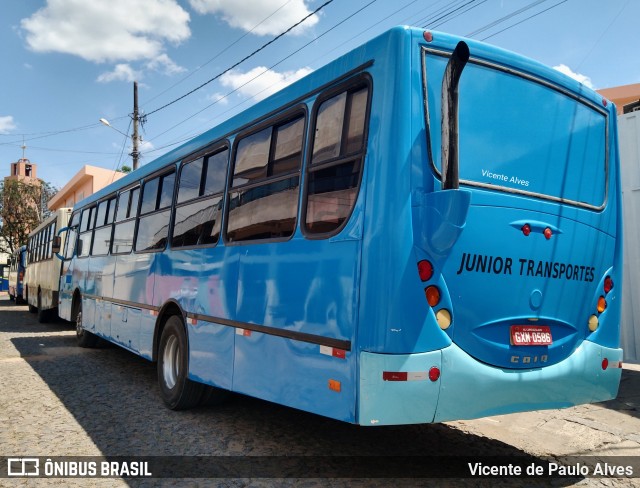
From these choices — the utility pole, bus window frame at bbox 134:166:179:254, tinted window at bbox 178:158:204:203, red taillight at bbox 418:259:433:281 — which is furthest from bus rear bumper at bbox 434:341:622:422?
the utility pole

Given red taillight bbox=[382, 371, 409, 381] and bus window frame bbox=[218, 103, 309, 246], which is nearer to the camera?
red taillight bbox=[382, 371, 409, 381]

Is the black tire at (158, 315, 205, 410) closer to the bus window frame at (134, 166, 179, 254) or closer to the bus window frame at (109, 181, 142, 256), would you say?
the bus window frame at (134, 166, 179, 254)

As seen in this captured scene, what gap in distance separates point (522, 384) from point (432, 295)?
1003mm

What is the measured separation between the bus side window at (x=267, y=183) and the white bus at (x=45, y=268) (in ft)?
34.1

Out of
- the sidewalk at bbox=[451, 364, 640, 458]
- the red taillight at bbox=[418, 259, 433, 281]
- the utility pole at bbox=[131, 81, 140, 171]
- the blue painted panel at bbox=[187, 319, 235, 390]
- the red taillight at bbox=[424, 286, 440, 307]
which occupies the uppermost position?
the utility pole at bbox=[131, 81, 140, 171]

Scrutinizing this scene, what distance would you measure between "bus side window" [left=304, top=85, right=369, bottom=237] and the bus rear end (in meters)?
0.46

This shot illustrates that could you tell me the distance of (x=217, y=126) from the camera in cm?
573

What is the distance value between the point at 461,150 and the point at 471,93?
0.43 m

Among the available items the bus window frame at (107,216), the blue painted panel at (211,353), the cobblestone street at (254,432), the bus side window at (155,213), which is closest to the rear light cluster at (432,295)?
the cobblestone street at (254,432)

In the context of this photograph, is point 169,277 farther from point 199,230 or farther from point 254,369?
point 254,369

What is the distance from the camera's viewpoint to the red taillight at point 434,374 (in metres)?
3.32

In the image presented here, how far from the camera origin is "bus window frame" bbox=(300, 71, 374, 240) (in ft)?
11.7

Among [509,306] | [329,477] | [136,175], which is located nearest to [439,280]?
[509,306]

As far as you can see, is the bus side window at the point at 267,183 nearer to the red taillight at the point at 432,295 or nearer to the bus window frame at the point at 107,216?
the red taillight at the point at 432,295
